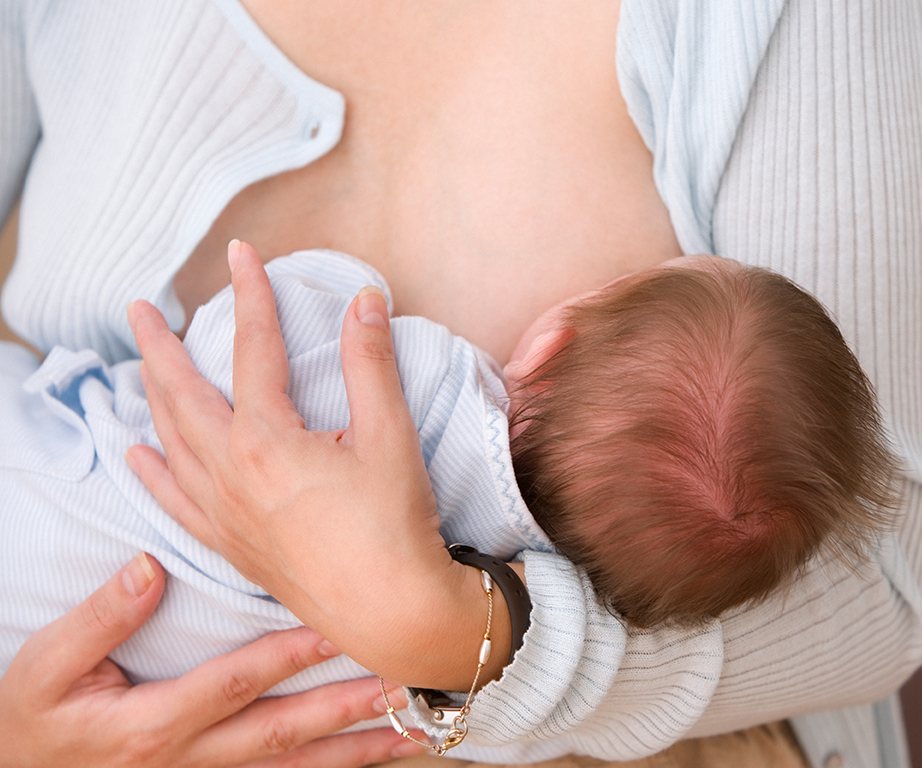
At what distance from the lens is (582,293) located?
3.15ft

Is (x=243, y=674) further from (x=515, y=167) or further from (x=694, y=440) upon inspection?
(x=515, y=167)

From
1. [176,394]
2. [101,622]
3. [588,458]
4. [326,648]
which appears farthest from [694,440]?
[101,622]

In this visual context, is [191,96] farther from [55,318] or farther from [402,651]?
[402,651]

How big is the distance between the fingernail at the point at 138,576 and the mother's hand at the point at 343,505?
8 centimetres

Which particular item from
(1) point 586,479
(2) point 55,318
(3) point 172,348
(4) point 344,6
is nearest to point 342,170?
(4) point 344,6

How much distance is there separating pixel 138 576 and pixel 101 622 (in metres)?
0.07

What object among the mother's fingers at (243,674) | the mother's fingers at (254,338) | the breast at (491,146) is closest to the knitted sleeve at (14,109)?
the breast at (491,146)

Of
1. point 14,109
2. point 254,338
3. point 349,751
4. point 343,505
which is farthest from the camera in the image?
point 14,109

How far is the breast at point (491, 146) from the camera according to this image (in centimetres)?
99

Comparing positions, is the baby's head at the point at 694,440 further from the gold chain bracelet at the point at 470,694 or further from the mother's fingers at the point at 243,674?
the mother's fingers at the point at 243,674

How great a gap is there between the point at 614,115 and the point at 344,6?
406 millimetres

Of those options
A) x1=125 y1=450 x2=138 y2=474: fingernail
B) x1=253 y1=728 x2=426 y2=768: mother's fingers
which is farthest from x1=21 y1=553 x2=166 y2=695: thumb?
x1=253 y1=728 x2=426 y2=768: mother's fingers

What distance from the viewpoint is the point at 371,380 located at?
727 millimetres

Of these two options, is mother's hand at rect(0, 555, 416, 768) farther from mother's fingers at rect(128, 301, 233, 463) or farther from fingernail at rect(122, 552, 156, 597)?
mother's fingers at rect(128, 301, 233, 463)
